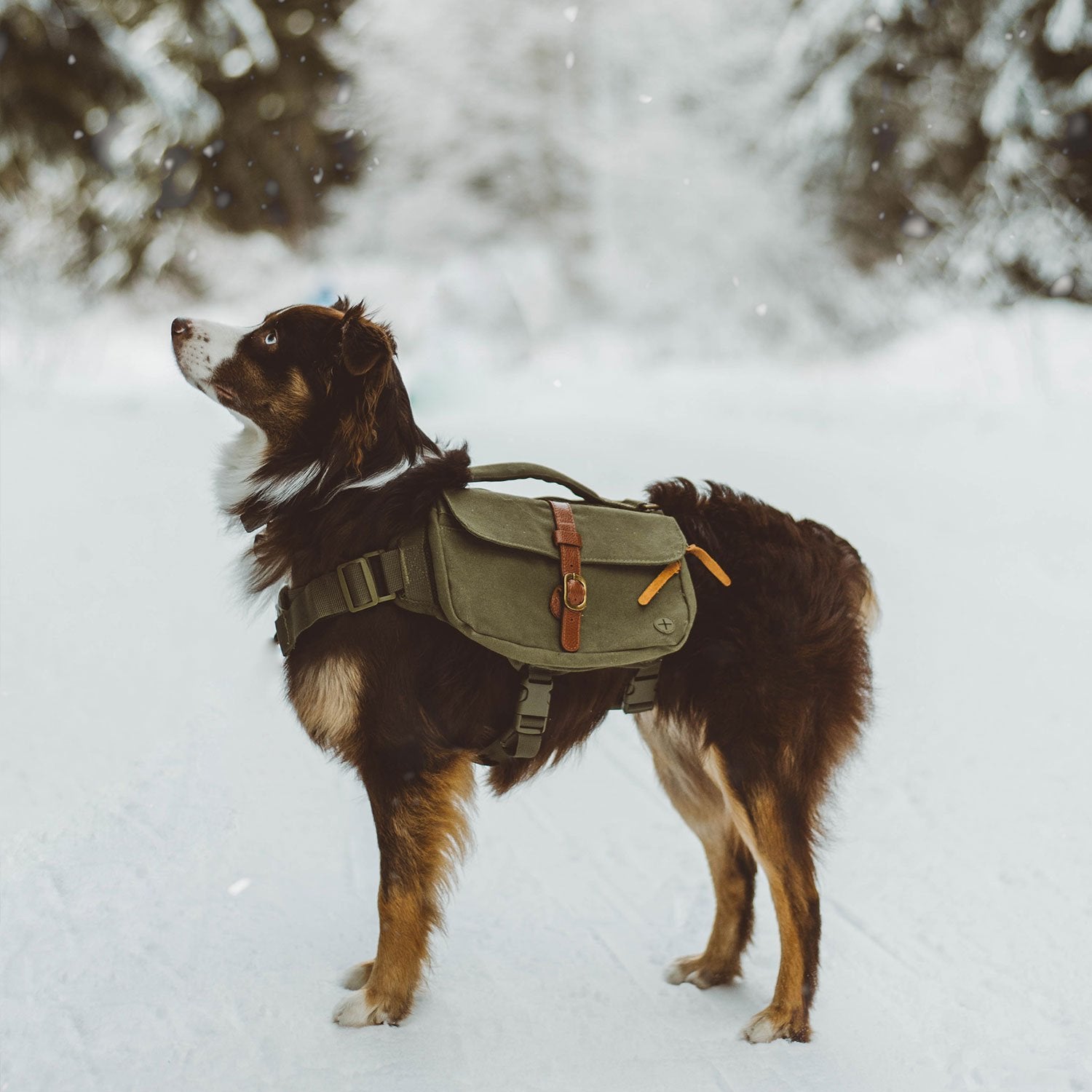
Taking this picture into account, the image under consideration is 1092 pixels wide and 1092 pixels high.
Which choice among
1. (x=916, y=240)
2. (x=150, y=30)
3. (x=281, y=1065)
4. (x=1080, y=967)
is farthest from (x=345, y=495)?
(x=916, y=240)

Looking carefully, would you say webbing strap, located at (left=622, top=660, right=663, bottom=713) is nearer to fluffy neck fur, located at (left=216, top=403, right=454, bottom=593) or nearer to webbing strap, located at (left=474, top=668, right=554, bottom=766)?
webbing strap, located at (left=474, top=668, right=554, bottom=766)

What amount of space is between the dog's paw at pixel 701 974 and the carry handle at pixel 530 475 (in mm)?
1548

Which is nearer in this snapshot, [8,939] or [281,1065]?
[281,1065]

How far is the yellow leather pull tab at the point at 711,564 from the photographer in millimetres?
2994

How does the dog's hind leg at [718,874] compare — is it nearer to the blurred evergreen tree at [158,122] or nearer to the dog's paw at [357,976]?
the dog's paw at [357,976]

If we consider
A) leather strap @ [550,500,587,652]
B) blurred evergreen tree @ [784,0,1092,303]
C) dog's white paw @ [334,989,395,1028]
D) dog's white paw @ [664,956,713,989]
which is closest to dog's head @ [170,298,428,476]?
leather strap @ [550,500,587,652]

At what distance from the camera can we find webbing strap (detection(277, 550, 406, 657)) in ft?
8.87

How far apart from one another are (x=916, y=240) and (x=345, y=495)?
13.2 metres

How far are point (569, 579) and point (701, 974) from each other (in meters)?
1.47

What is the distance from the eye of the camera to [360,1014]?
2.85 metres

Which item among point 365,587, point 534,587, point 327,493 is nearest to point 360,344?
point 327,493

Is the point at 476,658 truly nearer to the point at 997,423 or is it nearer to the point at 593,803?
the point at 593,803

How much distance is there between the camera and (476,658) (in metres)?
2.83

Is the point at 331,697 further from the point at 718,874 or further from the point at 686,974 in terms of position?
the point at 686,974
